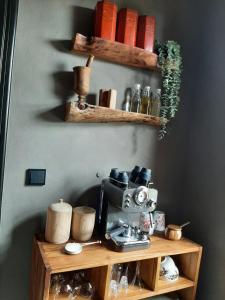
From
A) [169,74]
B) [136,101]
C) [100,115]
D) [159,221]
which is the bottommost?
[159,221]

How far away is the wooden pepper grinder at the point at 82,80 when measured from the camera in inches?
55.6

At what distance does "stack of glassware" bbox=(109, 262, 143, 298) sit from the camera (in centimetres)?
141

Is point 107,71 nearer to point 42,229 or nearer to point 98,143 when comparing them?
point 98,143

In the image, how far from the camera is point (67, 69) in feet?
4.88

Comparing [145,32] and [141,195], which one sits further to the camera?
[145,32]

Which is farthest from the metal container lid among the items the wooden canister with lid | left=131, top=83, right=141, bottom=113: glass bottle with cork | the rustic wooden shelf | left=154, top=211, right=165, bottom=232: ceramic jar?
left=131, top=83, right=141, bottom=113: glass bottle with cork

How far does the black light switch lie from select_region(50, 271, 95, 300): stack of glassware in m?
0.47

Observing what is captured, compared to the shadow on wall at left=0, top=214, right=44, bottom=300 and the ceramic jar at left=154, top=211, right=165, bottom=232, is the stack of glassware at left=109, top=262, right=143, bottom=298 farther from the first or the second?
the shadow on wall at left=0, top=214, right=44, bottom=300

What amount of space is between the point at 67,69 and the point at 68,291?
1119mm

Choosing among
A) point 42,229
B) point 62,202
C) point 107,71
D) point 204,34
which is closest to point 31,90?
point 107,71

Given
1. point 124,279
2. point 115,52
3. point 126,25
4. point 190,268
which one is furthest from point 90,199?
point 126,25

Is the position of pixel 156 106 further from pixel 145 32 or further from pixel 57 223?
pixel 57 223

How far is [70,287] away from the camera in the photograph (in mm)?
1365

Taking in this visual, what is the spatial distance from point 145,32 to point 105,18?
9.8 inches
